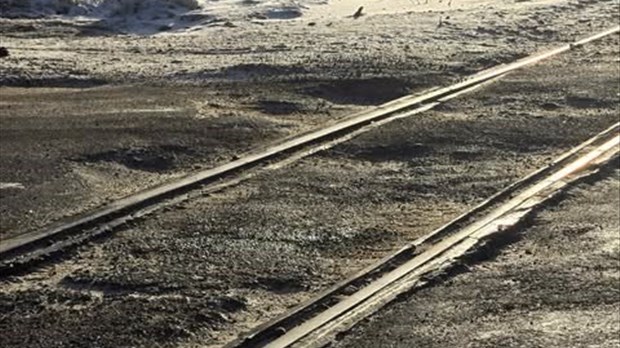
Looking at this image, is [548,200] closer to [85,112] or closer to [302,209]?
[302,209]

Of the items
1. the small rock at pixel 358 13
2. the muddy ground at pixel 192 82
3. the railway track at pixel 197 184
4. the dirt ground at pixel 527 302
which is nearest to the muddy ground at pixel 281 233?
the railway track at pixel 197 184

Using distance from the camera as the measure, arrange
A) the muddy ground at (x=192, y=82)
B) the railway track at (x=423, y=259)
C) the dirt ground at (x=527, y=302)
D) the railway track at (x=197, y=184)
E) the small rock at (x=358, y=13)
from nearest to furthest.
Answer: the railway track at (x=423, y=259) → the dirt ground at (x=527, y=302) → the railway track at (x=197, y=184) → the muddy ground at (x=192, y=82) → the small rock at (x=358, y=13)

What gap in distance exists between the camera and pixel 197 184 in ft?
34.7

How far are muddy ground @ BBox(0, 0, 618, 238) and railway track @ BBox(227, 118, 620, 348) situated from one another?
2.36 meters

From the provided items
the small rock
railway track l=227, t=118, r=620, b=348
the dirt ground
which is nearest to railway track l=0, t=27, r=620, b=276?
railway track l=227, t=118, r=620, b=348

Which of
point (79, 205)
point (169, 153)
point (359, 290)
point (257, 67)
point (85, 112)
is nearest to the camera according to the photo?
point (359, 290)

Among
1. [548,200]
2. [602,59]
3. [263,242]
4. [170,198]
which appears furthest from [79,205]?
[602,59]

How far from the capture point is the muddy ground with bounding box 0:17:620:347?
25.2 ft

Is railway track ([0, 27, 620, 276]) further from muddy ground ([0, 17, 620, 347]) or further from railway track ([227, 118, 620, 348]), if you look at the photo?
railway track ([227, 118, 620, 348])

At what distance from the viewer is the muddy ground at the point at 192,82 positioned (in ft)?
35.9

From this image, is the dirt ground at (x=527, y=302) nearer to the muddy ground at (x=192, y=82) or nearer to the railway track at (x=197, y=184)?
the railway track at (x=197, y=184)

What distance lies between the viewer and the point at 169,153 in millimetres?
11508

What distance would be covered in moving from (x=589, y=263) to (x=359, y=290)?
1.84m

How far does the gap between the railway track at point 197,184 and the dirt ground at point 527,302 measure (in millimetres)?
2287
